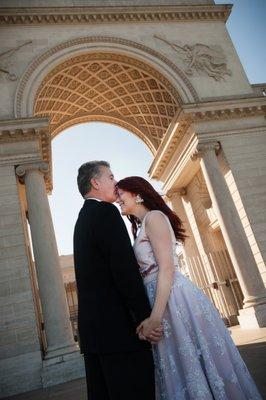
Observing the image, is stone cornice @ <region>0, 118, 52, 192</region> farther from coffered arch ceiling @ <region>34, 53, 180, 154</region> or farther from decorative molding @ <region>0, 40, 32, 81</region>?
decorative molding @ <region>0, 40, 32, 81</region>

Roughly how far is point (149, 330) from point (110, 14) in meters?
14.5

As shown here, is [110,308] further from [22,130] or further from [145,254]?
[22,130]

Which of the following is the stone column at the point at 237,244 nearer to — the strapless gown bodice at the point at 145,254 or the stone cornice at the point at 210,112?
the stone cornice at the point at 210,112

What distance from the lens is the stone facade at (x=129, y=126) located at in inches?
380

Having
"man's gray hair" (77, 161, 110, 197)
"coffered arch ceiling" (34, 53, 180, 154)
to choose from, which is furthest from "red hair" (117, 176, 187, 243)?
"coffered arch ceiling" (34, 53, 180, 154)

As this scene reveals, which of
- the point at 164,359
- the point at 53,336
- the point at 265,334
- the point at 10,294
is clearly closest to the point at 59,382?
the point at 53,336

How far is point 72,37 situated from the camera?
13.5m

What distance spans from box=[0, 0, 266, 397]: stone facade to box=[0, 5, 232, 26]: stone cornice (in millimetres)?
40

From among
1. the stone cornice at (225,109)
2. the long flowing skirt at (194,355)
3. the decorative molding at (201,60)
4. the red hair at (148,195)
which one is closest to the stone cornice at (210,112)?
the stone cornice at (225,109)

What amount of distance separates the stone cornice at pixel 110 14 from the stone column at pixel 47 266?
21.1 ft

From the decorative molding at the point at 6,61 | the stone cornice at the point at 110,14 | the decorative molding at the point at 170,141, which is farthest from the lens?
the stone cornice at the point at 110,14

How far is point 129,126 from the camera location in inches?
692

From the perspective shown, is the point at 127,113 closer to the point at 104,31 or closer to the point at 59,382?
the point at 104,31

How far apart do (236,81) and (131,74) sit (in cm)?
446
